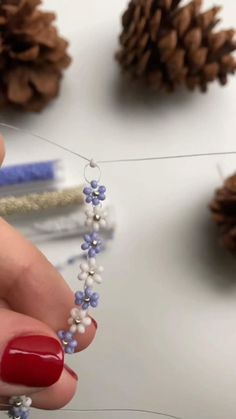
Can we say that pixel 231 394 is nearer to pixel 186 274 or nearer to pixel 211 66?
pixel 186 274

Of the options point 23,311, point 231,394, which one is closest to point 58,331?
point 23,311

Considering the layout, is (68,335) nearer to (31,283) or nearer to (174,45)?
(31,283)

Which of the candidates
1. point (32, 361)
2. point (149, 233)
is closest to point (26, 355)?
point (32, 361)

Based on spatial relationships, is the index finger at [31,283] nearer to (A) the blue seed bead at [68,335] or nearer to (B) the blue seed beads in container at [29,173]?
(A) the blue seed bead at [68,335]

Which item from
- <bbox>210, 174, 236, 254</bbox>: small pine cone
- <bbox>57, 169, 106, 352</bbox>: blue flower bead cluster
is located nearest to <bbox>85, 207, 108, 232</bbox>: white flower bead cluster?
<bbox>57, 169, 106, 352</bbox>: blue flower bead cluster

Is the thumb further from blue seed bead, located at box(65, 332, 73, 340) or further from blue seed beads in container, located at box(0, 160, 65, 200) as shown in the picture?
blue seed beads in container, located at box(0, 160, 65, 200)

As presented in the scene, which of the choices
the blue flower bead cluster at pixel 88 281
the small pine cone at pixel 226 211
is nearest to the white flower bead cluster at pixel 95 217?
the blue flower bead cluster at pixel 88 281
